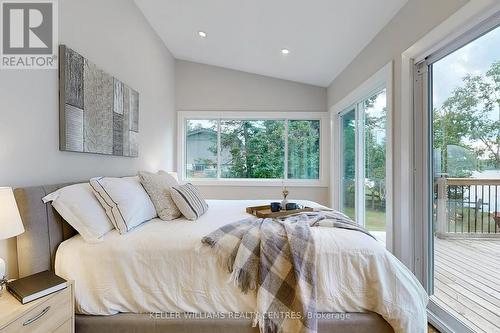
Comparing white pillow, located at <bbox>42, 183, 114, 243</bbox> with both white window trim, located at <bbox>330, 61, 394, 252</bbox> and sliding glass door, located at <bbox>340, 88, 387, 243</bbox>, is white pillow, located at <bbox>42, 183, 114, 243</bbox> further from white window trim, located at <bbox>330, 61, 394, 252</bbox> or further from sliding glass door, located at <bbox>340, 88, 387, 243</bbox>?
sliding glass door, located at <bbox>340, 88, 387, 243</bbox>

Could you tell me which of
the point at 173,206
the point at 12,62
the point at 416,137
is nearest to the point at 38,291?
the point at 173,206

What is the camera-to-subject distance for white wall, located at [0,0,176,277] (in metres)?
1.60

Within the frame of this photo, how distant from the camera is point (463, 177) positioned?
1.90 m

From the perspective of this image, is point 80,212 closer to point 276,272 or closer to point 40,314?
point 40,314

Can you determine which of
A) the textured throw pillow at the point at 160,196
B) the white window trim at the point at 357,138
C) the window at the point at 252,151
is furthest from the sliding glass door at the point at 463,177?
the window at the point at 252,151

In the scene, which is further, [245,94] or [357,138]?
[245,94]

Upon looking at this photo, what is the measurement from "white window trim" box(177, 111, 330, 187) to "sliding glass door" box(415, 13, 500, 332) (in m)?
2.50

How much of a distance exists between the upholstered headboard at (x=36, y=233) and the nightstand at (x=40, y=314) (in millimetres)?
236

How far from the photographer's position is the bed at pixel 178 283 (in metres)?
1.50

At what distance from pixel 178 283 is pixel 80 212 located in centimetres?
74

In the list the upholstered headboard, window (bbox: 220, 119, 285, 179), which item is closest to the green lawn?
window (bbox: 220, 119, 285, 179)

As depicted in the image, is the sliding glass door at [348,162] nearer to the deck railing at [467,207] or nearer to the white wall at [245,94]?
the white wall at [245,94]

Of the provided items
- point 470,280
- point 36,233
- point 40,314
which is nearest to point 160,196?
point 36,233

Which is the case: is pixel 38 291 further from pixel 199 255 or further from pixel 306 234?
pixel 306 234
